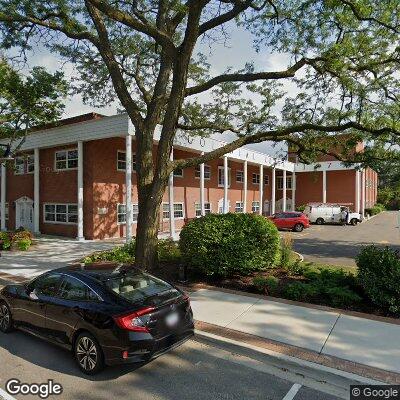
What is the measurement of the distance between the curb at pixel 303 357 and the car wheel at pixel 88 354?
1962 millimetres

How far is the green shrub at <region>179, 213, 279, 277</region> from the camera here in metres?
9.53

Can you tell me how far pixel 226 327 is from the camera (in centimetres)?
656

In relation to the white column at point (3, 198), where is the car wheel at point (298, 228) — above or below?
below

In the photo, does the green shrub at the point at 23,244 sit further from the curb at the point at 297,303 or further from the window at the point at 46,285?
the window at the point at 46,285

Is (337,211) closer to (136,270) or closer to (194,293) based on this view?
(194,293)

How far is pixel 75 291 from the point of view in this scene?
18.1 feet

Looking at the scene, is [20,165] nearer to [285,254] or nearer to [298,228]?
[285,254]

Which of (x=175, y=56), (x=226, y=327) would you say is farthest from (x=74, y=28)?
(x=226, y=327)

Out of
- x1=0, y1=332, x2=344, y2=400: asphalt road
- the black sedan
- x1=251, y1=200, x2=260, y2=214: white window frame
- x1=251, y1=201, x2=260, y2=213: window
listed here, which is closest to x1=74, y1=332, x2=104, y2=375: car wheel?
the black sedan

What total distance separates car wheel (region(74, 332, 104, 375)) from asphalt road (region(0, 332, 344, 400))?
0.11 metres

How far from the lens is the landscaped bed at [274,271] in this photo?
24.3ft

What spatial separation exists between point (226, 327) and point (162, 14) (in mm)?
10024

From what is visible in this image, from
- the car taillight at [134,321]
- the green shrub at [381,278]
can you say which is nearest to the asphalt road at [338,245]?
the green shrub at [381,278]

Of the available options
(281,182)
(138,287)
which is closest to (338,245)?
(138,287)
